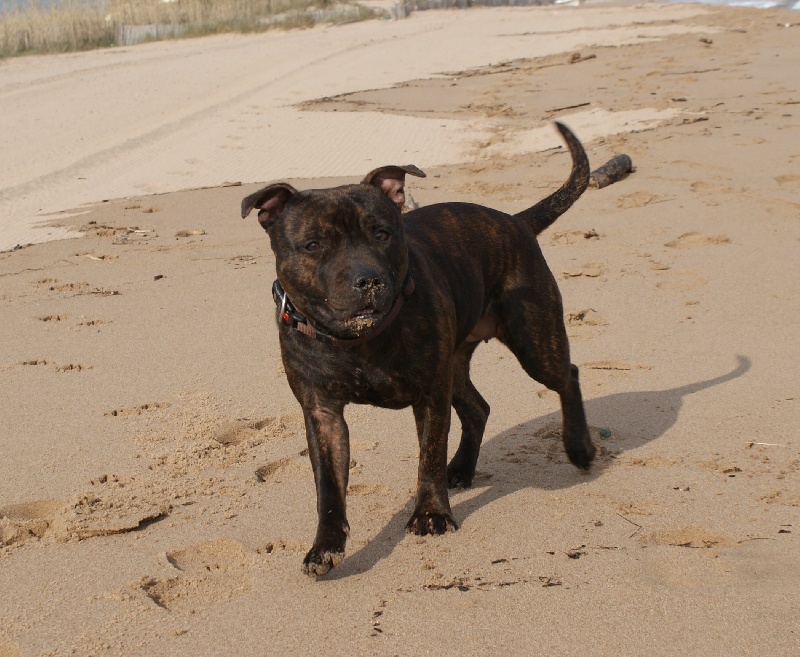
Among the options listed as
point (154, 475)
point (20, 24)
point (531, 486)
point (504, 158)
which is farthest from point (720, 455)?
point (20, 24)

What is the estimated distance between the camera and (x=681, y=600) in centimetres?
320

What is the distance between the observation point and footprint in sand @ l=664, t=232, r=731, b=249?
24.6 ft

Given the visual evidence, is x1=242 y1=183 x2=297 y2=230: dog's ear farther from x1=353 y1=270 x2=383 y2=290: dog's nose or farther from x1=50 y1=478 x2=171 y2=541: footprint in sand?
x1=50 y1=478 x2=171 y2=541: footprint in sand

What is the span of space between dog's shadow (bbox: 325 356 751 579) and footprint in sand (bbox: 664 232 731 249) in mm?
1947

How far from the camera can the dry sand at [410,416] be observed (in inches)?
128

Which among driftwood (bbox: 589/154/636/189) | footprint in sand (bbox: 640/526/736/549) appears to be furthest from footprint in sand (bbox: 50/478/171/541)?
driftwood (bbox: 589/154/636/189)

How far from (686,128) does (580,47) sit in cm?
846

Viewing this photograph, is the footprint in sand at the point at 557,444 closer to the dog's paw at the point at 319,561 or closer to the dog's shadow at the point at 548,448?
the dog's shadow at the point at 548,448

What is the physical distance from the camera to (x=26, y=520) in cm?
404

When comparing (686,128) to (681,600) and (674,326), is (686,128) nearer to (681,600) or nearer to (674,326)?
(674,326)

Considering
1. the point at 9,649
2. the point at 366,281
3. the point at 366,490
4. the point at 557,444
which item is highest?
the point at 366,281

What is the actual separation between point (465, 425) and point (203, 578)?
154 centimetres

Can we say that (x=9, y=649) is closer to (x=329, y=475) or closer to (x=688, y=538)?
(x=329, y=475)

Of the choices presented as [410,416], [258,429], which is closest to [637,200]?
[410,416]
